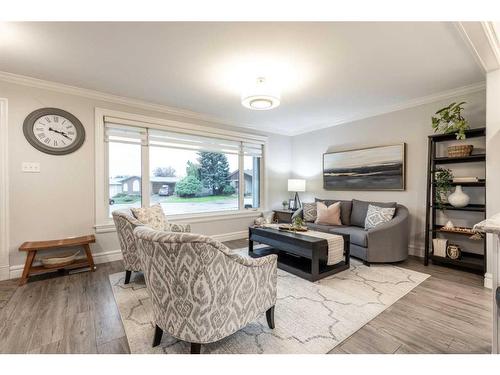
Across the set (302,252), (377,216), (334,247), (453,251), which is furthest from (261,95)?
(453,251)

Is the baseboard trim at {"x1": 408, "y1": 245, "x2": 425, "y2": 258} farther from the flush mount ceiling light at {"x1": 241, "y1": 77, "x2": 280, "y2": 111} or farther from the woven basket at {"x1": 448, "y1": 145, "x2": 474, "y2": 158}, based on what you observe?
the flush mount ceiling light at {"x1": 241, "y1": 77, "x2": 280, "y2": 111}

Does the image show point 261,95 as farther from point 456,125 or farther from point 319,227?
point 456,125

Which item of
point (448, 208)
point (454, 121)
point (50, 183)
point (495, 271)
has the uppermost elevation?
point (454, 121)

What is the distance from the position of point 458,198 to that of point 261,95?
271 cm

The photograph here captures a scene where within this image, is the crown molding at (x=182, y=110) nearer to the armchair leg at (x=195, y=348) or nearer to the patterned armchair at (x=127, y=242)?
the patterned armchair at (x=127, y=242)

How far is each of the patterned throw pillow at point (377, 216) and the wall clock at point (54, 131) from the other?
418 centimetres

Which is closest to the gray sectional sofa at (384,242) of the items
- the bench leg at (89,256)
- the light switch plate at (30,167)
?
the bench leg at (89,256)

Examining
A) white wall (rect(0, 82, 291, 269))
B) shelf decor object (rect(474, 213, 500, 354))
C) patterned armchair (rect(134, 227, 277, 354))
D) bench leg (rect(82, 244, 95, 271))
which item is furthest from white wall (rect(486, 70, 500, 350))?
bench leg (rect(82, 244, 95, 271))

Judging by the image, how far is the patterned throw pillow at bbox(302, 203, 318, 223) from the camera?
430cm

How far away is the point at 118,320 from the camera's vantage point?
191 centimetres

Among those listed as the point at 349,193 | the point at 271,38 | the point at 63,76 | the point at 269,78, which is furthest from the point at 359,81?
the point at 63,76

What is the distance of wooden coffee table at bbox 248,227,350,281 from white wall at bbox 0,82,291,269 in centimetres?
227

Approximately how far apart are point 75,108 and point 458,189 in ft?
16.5
